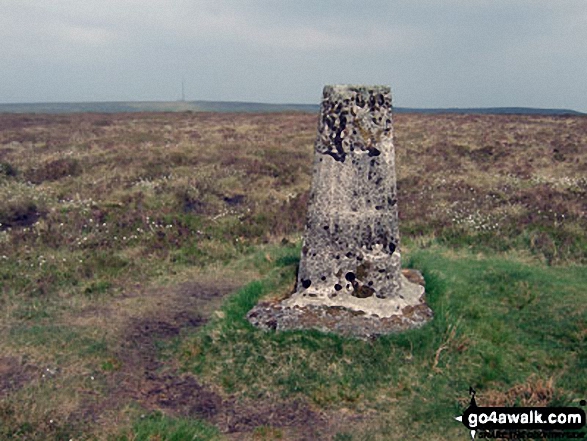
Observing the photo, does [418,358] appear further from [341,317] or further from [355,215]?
[355,215]

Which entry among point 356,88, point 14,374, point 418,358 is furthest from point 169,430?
point 356,88

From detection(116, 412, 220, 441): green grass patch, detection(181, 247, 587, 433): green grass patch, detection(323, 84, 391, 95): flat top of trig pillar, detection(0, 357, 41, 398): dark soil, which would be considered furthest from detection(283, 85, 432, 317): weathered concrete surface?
detection(0, 357, 41, 398): dark soil

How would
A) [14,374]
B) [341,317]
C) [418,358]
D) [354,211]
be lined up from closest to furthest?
[14,374] < [418,358] < [341,317] < [354,211]

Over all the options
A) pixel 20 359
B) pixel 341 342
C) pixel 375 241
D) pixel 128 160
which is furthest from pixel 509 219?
pixel 128 160

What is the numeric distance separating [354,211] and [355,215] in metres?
0.06

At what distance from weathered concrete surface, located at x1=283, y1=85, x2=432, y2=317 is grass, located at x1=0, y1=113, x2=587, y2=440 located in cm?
86

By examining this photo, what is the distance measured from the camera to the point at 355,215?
8062 mm

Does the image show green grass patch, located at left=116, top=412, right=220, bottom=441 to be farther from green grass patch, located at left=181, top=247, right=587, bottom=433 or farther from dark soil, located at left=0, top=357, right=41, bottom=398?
dark soil, located at left=0, top=357, right=41, bottom=398

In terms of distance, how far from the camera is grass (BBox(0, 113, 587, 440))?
6.23 m

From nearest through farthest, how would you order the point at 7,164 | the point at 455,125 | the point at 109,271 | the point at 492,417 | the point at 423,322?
the point at 492,417 < the point at 423,322 < the point at 109,271 < the point at 7,164 < the point at 455,125

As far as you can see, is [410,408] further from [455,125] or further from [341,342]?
[455,125]

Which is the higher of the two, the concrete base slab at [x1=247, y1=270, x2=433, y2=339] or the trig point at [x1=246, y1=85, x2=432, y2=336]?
the trig point at [x1=246, y1=85, x2=432, y2=336]

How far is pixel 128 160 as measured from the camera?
2308 centimetres

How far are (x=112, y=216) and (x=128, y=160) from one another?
8.62 m
